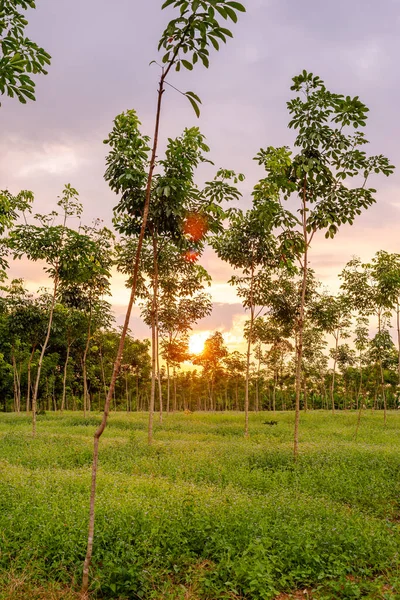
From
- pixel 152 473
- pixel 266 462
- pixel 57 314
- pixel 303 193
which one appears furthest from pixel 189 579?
pixel 57 314

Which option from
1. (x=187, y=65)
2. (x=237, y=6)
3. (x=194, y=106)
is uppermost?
(x=237, y=6)

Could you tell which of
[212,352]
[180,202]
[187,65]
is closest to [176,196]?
[180,202]

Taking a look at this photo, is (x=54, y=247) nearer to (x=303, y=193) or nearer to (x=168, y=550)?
(x=303, y=193)

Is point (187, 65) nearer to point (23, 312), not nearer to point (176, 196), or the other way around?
point (176, 196)

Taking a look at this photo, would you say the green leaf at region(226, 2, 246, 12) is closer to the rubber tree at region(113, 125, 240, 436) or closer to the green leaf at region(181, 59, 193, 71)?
the green leaf at region(181, 59, 193, 71)

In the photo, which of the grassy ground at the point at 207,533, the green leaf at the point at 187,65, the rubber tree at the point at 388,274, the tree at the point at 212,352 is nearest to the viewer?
the green leaf at the point at 187,65

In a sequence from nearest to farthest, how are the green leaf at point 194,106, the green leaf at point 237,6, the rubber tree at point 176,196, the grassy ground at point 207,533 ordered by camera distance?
the green leaf at point 237,6
the green leaf at point 194,106
the grassy ground at point 207,533
the rubber tree at point 176,196

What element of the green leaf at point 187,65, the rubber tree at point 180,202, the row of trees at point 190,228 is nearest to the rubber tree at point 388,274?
the row of trees at point 190,228

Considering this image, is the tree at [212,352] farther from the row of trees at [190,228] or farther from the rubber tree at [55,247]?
the rubber tree at [55,247]

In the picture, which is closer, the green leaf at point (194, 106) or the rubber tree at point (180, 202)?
the green leaf at point (194, 106)

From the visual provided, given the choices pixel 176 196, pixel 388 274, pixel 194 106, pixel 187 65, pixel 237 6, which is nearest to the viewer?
pixel 237 6

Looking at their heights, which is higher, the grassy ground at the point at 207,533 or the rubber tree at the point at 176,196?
the rubber tree at the point at 176,196

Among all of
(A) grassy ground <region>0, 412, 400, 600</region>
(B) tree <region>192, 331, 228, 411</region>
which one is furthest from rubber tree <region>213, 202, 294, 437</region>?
(B) tree <region>192, 331, 228, 411</region>

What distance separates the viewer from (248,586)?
5.66 meters
